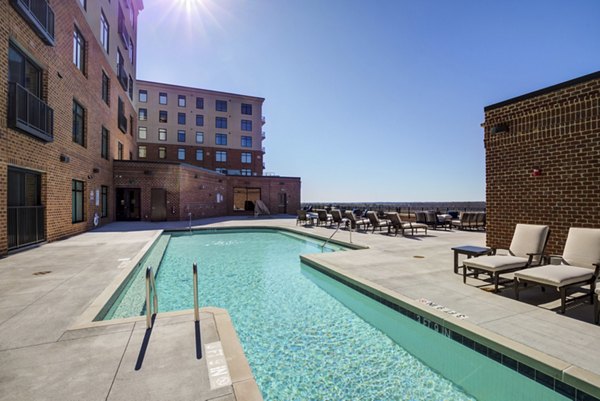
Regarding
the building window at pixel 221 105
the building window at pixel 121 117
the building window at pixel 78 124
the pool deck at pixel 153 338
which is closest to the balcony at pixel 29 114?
the building window at pixel 78 124

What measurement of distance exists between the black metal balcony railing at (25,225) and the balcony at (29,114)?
2204 mm

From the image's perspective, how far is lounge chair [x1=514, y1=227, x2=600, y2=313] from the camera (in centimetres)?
384

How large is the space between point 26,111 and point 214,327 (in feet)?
29.5

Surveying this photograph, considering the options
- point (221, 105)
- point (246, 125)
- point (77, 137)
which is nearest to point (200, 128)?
point (221, 105)

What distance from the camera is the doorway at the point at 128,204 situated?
63.0ft

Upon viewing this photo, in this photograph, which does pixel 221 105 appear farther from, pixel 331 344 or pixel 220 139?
pixel 331 344

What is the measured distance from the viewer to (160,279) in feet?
22.8

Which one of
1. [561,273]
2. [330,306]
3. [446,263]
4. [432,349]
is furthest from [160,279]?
[561,273]

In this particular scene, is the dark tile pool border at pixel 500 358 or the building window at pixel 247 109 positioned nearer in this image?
the dark tile pool border at pixel 500 358

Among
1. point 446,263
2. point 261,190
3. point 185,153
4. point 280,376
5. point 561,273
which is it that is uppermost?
Answer: point 185,153

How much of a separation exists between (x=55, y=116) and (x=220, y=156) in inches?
1077

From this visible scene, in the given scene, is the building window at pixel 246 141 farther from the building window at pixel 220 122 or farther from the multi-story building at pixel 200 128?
the building window at pixel 220 122

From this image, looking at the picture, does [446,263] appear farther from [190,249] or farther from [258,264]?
[190,249]

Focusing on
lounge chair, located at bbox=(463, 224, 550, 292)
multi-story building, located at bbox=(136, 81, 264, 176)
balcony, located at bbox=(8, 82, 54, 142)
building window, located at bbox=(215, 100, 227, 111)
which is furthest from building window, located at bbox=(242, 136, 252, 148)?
lounge chair, located at bbox=(463, 224, 550, 292)
